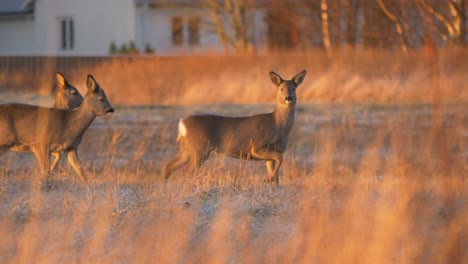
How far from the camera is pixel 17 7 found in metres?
43.9

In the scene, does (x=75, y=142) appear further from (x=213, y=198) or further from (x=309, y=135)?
(x=309, y=135)

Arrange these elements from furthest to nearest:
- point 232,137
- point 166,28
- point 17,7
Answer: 1. point 17,7
2. point 166,28
3. point 232,137

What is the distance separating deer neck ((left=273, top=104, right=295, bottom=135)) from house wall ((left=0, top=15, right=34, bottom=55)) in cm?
3334

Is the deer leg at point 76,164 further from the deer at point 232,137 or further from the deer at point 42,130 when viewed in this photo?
the deer at point 232,137

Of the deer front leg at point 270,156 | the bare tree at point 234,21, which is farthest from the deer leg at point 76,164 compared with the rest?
the bare tree at point 234,21

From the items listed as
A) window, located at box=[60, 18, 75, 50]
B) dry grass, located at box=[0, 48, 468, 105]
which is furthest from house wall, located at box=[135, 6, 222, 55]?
dry grass, located at box=[0, 48, 468, 105]

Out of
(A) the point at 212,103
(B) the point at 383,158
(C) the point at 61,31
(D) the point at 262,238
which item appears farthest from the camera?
(C) the point at 61,31

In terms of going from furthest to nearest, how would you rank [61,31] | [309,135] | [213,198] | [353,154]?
[61,31]
[309,135]
[353,154]
[213,198]

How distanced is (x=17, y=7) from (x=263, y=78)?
2221 cm

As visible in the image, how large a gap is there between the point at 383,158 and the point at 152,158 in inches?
153

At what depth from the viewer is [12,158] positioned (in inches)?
590

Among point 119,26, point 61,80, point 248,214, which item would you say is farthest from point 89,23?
point 248,214

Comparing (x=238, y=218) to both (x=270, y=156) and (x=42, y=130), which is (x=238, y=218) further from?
(x=42, y=130)

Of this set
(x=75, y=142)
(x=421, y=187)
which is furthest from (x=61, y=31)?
(x=421, y=187)
